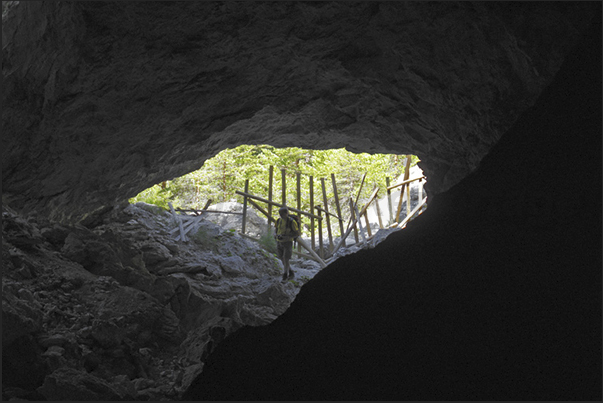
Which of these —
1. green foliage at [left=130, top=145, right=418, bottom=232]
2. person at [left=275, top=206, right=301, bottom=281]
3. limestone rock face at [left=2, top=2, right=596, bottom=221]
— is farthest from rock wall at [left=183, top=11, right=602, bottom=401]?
green foliage at [left=130, top=145, right=418, bottom=232]

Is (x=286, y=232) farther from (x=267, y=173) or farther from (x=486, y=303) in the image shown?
(x=267, y=173)

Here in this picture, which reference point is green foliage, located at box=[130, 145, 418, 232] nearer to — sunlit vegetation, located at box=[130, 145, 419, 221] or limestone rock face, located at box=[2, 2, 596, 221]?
sunlit vegetation, located at box=[130, 145, 419, 221]

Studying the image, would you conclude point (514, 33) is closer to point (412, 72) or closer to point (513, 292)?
point (412, 72)

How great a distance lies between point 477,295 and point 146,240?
7.42m

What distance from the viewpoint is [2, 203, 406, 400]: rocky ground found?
3990 mm

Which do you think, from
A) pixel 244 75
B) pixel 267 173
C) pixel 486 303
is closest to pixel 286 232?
pixel 244 75

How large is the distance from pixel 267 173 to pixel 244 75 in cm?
1602

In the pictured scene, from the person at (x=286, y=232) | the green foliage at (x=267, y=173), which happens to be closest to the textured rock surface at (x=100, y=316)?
the person at (x=286, y=232)

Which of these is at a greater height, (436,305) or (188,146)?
(188,146)

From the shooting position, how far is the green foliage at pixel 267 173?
21984mm

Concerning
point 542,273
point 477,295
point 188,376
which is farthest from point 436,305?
point 188,376

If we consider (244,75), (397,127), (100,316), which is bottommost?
(100,316)

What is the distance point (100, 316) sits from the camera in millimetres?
5160

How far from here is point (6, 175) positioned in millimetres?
5473
